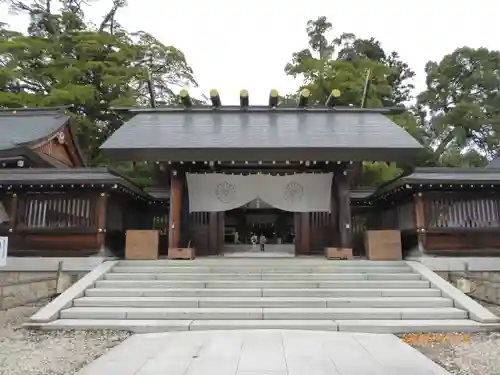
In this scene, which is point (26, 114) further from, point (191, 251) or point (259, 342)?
point (259, 342)

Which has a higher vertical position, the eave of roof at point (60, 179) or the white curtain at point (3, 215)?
the eave of roof at point (60, 179)

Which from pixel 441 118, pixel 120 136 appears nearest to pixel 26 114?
pixel 120 136

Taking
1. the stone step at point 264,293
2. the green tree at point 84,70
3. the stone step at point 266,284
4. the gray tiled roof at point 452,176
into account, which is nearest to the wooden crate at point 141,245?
the stone step at point 266,284

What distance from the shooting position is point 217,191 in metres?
11.0

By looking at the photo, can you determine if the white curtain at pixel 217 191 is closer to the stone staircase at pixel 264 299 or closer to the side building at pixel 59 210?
the side building at pixel 59 210

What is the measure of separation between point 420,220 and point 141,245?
23.4 ft

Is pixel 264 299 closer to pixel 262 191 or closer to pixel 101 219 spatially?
pixel 262 191

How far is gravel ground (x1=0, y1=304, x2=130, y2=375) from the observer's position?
4.46 m

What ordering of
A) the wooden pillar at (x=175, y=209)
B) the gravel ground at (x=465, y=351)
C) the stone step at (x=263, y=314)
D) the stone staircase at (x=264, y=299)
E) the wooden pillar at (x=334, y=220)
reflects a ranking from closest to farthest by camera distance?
the gravel ground at (x=465, y=351) < the stone staircase at (x=264, y=299) < the stone step at (x=263, y=314) < the wooden pillar at (x=175, y=209) < the wooden pillar at (x=334, y=220)

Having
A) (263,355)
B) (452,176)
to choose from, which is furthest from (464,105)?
(263,355)

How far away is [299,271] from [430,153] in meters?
18.6

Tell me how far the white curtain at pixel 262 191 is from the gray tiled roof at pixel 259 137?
102cm

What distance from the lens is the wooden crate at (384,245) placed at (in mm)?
9891

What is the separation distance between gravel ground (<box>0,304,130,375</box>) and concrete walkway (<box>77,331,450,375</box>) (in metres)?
0.27
